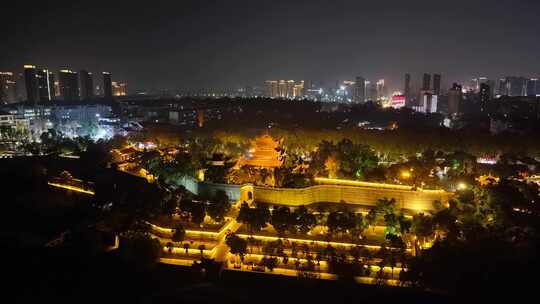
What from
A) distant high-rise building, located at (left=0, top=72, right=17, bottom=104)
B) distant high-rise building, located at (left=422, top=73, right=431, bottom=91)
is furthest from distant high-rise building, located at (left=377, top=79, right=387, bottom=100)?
distant high-rise building, located at (left=0, top=72, right=17, bottom=104)

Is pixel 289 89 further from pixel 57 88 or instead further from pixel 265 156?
pixel 265 156

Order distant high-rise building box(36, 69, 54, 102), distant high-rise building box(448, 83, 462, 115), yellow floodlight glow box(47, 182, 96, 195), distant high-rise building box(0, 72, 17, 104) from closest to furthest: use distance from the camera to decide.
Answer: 1. yellow floodlight glow box(47, 182, 96, 195)
2. distant high-rise building box(0, 72, 17, 104)
3. distant high-rise building box(448, 83, 462, 115)
4. distant high-rise building box(36, 69, 54, 102)

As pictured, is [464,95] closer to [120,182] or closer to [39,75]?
[120,182]

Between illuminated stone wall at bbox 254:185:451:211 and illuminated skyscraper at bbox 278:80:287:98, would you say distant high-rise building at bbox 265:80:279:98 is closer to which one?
illuminated skyscraper at bbox 278:80:287:98

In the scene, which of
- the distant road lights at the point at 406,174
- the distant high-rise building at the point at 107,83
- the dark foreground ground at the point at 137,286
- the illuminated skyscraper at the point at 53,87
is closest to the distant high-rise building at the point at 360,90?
the distant high-rise building at the point at 107,83

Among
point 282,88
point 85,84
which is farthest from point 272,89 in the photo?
point 85,84

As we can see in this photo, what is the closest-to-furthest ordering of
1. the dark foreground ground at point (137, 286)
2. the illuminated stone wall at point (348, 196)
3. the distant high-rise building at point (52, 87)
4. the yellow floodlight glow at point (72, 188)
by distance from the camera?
1. the dark foreground ground at point (137, 286)
2. the illuminated stone wall at point (348, 196)
3. the yellow floodlight glow at point (72, 188)
4. the distant high-rise building at point (52, 87)

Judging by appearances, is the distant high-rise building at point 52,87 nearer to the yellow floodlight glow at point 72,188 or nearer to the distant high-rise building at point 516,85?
the yellow floodlight glow at point 72,188
